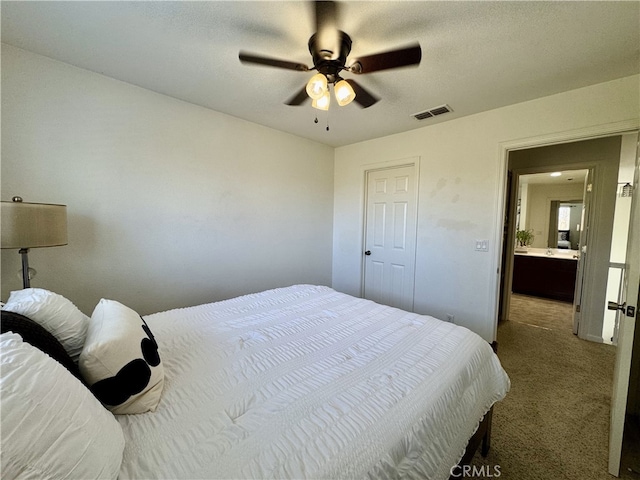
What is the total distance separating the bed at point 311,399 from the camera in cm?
74

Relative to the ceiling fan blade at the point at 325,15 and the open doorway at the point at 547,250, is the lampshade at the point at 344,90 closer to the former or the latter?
the ceiling fan blade at the point at 325,15

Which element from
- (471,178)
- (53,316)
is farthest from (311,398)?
(471,178)

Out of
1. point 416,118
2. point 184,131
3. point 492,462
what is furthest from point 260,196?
point 492,462

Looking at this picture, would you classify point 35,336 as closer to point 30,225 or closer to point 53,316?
point 53,316

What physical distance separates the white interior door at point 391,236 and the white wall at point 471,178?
0.14m

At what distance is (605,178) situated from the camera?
9.76ft

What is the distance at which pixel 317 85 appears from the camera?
1460mm

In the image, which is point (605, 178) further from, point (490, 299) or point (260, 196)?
point (260, 196)

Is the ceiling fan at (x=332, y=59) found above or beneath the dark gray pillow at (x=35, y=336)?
above

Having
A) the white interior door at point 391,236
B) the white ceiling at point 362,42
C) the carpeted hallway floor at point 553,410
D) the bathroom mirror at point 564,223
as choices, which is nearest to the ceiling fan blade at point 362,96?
the white ceiling at point 362,42

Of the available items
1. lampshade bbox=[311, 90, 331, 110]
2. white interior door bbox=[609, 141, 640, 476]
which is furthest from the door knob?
A: lampshade bbox=[311, 90, 331, 110]

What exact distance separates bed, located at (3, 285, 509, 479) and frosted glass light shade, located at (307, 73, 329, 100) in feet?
4.59

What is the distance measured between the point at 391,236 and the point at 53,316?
312 cm

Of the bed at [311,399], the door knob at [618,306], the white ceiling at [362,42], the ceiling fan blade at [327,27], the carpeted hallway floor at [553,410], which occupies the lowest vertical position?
the carpeted hallway floor at [553,410]
